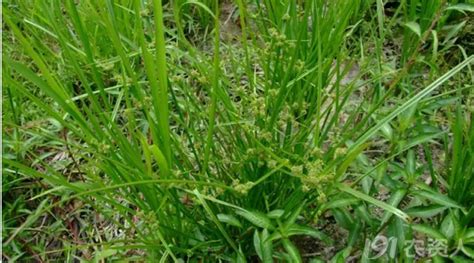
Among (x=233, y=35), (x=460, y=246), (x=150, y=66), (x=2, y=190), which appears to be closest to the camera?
(x=150, y=66)

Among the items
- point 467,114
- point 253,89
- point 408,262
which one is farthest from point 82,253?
point 467,114

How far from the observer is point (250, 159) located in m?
1.11

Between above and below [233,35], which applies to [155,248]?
below

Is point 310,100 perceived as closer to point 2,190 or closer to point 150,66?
point 150,66

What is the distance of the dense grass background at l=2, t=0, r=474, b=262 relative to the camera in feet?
3.23

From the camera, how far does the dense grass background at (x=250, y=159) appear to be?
3.23 ft

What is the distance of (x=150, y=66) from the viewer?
0.89 meters

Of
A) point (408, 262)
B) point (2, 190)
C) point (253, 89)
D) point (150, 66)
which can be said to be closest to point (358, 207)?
point (408, 262)

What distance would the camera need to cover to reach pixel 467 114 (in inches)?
55.2

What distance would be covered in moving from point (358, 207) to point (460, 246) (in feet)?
0.61

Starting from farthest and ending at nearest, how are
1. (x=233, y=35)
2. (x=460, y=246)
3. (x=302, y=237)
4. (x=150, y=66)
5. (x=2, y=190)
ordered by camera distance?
(x=233, y=35), (x=2, y=190), (x=302, y=237), (x=460, y=246), (x=150, y=66)

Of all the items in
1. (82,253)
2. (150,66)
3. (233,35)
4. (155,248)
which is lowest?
(82,253)

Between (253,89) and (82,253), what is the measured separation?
54 centimetres

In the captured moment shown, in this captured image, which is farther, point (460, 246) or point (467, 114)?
point (467, 114)
